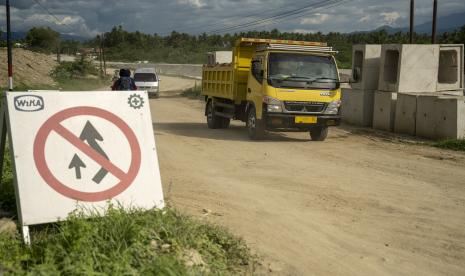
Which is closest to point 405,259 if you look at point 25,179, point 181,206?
point 181,206

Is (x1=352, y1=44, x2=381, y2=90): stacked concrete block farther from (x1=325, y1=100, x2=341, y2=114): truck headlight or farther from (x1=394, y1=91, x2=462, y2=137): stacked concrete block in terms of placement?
(x1=325, y1=100, x2=341, y2=114): truck headlight

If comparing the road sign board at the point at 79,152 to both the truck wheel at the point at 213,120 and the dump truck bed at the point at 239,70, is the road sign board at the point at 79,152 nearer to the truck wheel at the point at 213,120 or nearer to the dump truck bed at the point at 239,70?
the dump truck bed at the point at 239,70

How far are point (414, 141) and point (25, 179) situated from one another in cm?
1133

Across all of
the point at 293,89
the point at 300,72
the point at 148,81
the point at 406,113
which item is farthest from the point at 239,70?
the point at 148,81

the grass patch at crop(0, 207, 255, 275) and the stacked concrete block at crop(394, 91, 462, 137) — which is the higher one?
the stacked concrete block at crop(394, 91, 462, 137)

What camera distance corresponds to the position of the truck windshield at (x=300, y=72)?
45.4 ft

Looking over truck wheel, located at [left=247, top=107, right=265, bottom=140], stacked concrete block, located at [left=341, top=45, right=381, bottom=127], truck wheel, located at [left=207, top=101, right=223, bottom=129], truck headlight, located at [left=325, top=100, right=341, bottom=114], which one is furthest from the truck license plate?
stacked concrete block, located at [left=341, top=45, right=381, bottom=127]

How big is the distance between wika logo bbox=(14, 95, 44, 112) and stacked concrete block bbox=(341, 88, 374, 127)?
13.8 m

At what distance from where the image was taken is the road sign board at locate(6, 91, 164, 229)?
5.02 meters

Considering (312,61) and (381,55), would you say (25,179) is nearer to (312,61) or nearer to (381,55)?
(312,61)

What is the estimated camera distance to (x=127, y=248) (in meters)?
Result: 4.28

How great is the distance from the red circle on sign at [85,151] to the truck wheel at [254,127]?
8650mm

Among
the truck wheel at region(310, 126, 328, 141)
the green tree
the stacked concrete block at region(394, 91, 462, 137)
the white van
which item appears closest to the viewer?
the stacked concrete block at region(394, 91, 462, 137)

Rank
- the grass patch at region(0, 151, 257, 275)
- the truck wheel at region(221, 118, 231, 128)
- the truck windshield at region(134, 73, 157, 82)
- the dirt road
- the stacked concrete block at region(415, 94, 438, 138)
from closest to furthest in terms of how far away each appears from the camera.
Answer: the grass patch at region(0, 151, 257, 275), the dirt road, the stacked concrete block at region(415, 94, 438, 138), the truck wheel at region(221, 118, 231, 128), the truck windshield at region(134, 73, 157, 82)
